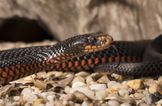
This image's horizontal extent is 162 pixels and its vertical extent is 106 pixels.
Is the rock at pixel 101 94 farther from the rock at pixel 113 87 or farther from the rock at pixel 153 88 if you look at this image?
the rock at pixel 153 88

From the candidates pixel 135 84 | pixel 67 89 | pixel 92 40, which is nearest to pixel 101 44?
pixel 92 40

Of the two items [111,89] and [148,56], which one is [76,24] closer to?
[148,56]

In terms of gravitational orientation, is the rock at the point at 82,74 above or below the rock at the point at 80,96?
above

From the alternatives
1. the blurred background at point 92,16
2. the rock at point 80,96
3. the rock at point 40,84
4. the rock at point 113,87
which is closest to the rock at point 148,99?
the rock at point 113,87

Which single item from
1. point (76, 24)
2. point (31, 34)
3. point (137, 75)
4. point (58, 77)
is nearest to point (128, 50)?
point (137, 75)

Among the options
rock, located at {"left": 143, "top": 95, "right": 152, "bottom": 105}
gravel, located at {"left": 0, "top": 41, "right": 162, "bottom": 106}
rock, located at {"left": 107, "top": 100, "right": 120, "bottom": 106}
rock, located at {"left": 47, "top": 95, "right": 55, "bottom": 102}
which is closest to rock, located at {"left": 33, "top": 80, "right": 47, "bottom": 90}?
gravel, located at {"left": 0, "top": 41, "right": 162, "bottom": 106}

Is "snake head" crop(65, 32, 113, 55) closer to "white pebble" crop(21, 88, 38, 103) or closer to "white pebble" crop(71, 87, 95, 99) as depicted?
"white pebble" crop(71, 87, 95, 99)

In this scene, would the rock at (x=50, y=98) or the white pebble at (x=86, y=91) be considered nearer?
the rock at (x=50, y=98)
